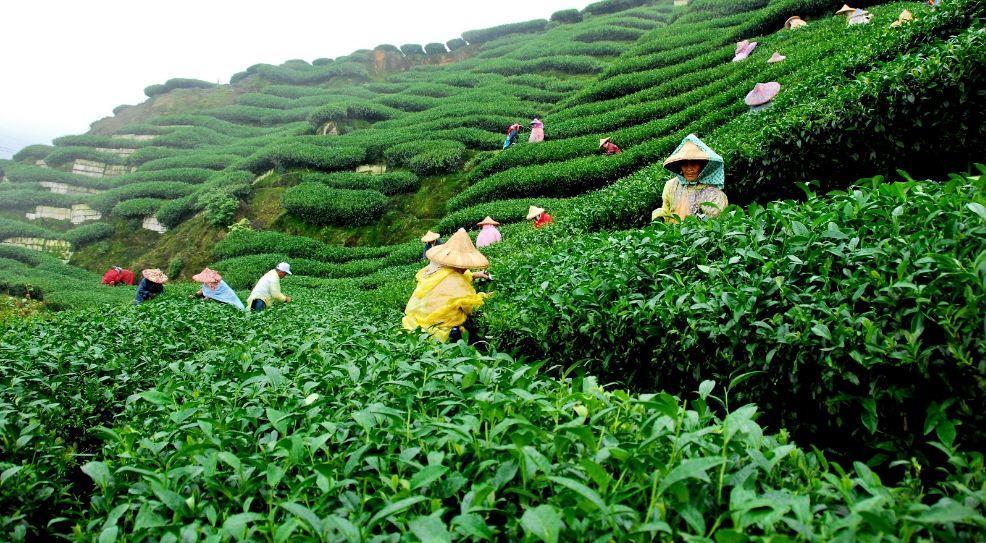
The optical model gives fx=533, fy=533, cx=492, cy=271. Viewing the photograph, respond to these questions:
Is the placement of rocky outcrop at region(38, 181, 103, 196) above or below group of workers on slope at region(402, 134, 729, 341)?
above

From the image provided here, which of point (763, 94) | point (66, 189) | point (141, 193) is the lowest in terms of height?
point (763, 94)

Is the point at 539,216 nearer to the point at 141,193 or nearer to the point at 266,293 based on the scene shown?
the point at 266,293

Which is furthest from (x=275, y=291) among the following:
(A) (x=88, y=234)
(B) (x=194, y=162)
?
(B) (x=194, y=162)

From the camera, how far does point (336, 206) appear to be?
18531 millimetres

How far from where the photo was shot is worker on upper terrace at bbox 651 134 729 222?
5984 millimetres

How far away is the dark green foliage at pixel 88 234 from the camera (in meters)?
21.5

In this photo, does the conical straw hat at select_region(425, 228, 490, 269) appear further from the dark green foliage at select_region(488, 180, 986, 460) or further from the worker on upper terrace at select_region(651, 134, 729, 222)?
the worker on upper terrace at select_region(651, 134, 729, 222)

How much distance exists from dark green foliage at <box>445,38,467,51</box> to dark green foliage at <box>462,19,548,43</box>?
22cm

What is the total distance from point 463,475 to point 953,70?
7208 millimetres

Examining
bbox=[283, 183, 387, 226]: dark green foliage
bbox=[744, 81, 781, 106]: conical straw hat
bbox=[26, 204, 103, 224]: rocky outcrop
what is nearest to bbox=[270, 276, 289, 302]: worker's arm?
bbox=[283, 183, 387, 226]: dark green foliage

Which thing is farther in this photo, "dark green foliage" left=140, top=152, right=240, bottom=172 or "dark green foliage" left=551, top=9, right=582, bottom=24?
"dark green foliage" left=551, top=9, right=582, bottom=24

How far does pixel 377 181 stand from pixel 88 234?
12.3 metres

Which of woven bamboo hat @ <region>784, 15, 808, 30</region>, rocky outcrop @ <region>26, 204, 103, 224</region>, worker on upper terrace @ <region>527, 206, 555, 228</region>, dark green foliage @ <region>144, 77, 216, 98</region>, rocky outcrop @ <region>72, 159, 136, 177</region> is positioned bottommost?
worker on upper terrace @ <region>527, 206, 555, 228</region>

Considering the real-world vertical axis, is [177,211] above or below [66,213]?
below
